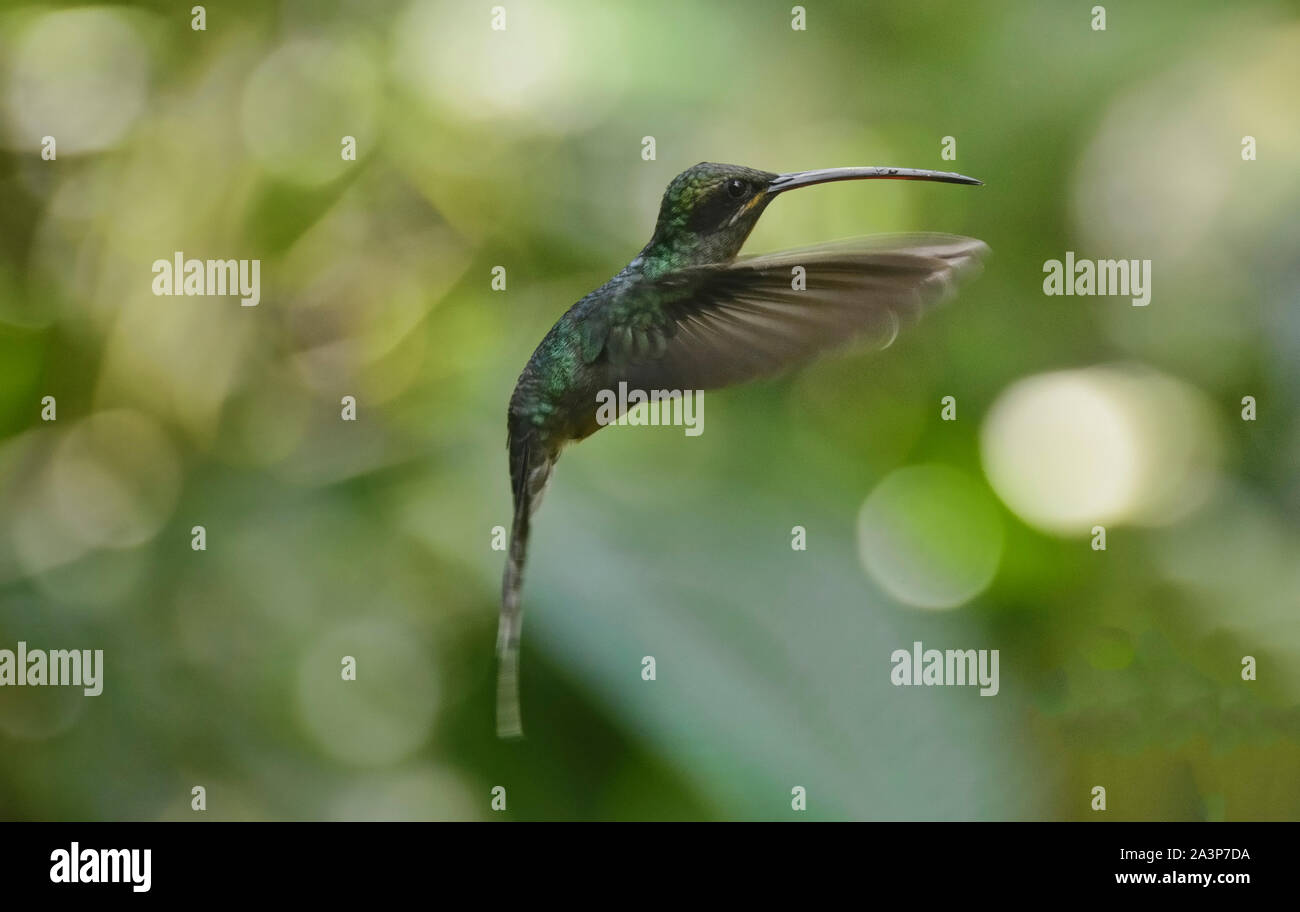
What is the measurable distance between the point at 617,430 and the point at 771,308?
26.6 inches

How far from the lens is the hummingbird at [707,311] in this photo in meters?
0.57

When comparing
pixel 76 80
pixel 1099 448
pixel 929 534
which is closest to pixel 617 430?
pixel 929 534

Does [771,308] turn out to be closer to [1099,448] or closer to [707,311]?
[707,311]

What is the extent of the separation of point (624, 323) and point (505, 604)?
19 cm

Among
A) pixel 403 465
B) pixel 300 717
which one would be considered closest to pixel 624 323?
pixel 403 465

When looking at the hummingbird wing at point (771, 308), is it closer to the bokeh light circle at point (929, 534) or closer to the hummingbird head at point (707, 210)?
the hummingbird head at point (707, 210)

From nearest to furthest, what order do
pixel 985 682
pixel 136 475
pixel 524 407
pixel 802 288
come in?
pixel 802 288
pixel 524 407
pixel 985 682
pixel 136 475

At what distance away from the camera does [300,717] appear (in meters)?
1.30

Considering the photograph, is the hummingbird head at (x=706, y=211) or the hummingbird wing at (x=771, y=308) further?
the hummingbird head at (x=706, y=211)

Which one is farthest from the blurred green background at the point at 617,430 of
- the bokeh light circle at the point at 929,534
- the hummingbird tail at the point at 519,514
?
the hummingbird tail at the point at 519,514

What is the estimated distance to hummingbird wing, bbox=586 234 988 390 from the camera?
0.56 meters

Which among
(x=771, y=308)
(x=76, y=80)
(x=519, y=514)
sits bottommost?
(x=519, y=514)

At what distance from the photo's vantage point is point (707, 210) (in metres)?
0.72

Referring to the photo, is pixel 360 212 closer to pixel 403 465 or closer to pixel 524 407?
pixel 403 465
